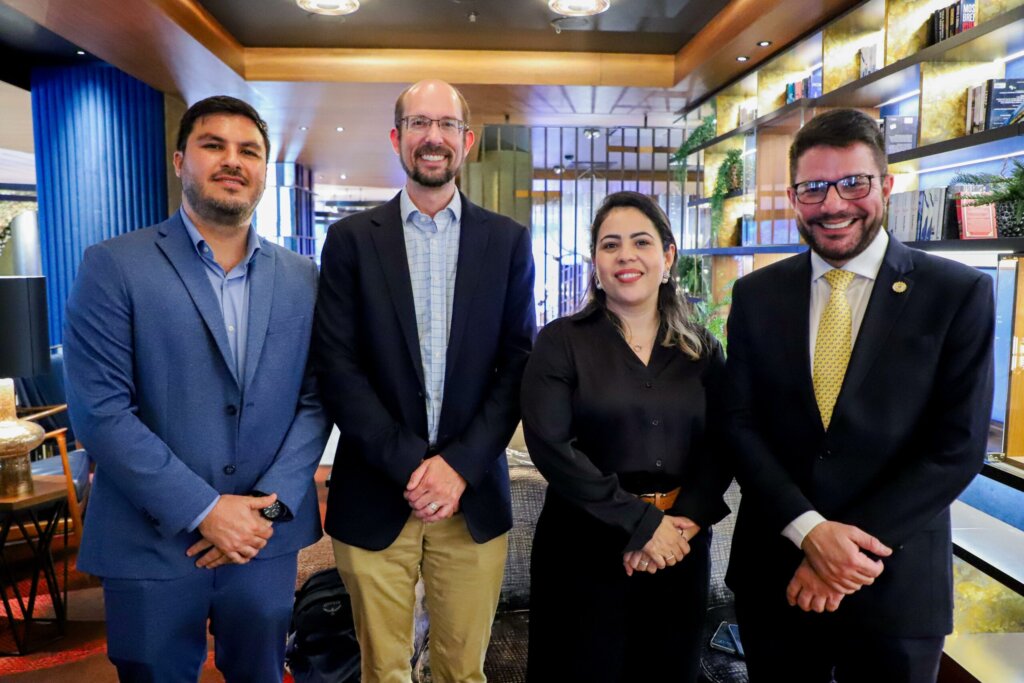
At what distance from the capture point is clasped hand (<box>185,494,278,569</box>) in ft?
5.73

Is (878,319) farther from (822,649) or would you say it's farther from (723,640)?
(723,640)

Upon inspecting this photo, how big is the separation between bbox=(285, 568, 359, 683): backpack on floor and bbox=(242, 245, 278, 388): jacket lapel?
1.15m

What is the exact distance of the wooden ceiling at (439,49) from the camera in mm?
4945

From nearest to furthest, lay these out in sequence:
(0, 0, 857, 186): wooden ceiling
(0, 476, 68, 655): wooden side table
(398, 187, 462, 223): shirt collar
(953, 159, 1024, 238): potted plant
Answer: (398, 187, 462, 223): shirt collar
(953, 159, 1024, 238): potted plant
(0, 476, 68, 655): wooden side table
(0, 0, 857, 186): wooden ceiling

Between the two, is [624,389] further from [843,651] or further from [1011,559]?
[1011,559]

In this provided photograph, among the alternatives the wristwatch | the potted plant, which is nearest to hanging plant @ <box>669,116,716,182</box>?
the potted plant

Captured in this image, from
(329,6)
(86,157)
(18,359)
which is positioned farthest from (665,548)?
(86,157)

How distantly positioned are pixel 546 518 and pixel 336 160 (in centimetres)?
1204

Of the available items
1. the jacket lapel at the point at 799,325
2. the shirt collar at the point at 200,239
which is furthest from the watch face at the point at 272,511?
the jacket lapel at the point at 799,325

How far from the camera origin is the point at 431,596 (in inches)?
83.3

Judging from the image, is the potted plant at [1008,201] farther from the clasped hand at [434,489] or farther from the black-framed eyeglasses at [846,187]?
the clasped hand at [434,489]

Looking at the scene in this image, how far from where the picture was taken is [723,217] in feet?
20.7

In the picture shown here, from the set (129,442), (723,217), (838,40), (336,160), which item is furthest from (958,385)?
(336,160)

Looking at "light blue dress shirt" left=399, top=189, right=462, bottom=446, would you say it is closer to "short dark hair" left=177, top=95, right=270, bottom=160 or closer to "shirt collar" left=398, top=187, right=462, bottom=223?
"shirt collar" left=398, top=187, right=462, bottom=223
